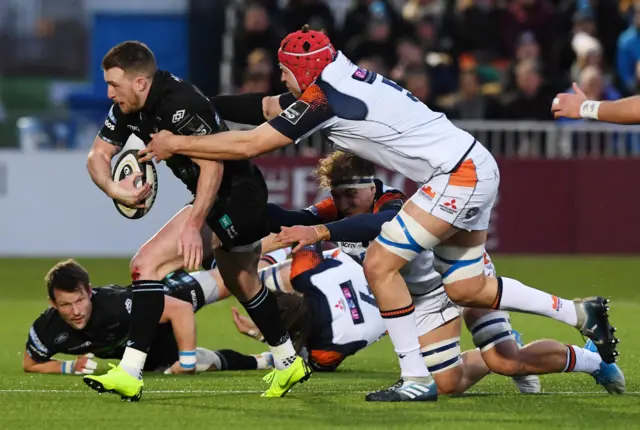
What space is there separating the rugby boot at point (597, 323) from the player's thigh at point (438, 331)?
2.32 ft

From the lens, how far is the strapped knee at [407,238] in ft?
24.5

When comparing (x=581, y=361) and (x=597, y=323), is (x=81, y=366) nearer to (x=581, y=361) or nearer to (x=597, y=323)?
(x=581, y=361)

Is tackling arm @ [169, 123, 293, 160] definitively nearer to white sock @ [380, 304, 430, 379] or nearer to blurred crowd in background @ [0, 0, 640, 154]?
white sock @ [380, 304, 430, 379]

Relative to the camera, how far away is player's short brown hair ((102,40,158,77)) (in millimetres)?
7797

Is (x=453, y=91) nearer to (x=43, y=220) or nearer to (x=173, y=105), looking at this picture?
(x=43, y=220)

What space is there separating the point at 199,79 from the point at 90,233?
418 cm

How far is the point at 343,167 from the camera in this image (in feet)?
27.8

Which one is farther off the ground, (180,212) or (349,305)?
(180,212)

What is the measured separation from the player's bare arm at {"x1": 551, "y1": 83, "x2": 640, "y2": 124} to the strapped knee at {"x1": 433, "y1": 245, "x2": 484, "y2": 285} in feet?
3.00

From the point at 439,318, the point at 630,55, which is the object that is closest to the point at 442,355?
the point at 439,318

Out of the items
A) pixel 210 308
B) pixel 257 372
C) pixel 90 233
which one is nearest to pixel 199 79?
pixel 90 233

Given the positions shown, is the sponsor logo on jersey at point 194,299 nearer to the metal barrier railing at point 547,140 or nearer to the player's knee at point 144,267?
the player's knee at point 144,267

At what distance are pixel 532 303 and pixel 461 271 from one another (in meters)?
0.45

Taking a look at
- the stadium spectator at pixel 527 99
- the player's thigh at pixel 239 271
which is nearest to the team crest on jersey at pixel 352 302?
the player's thigh at pixel 239 271
